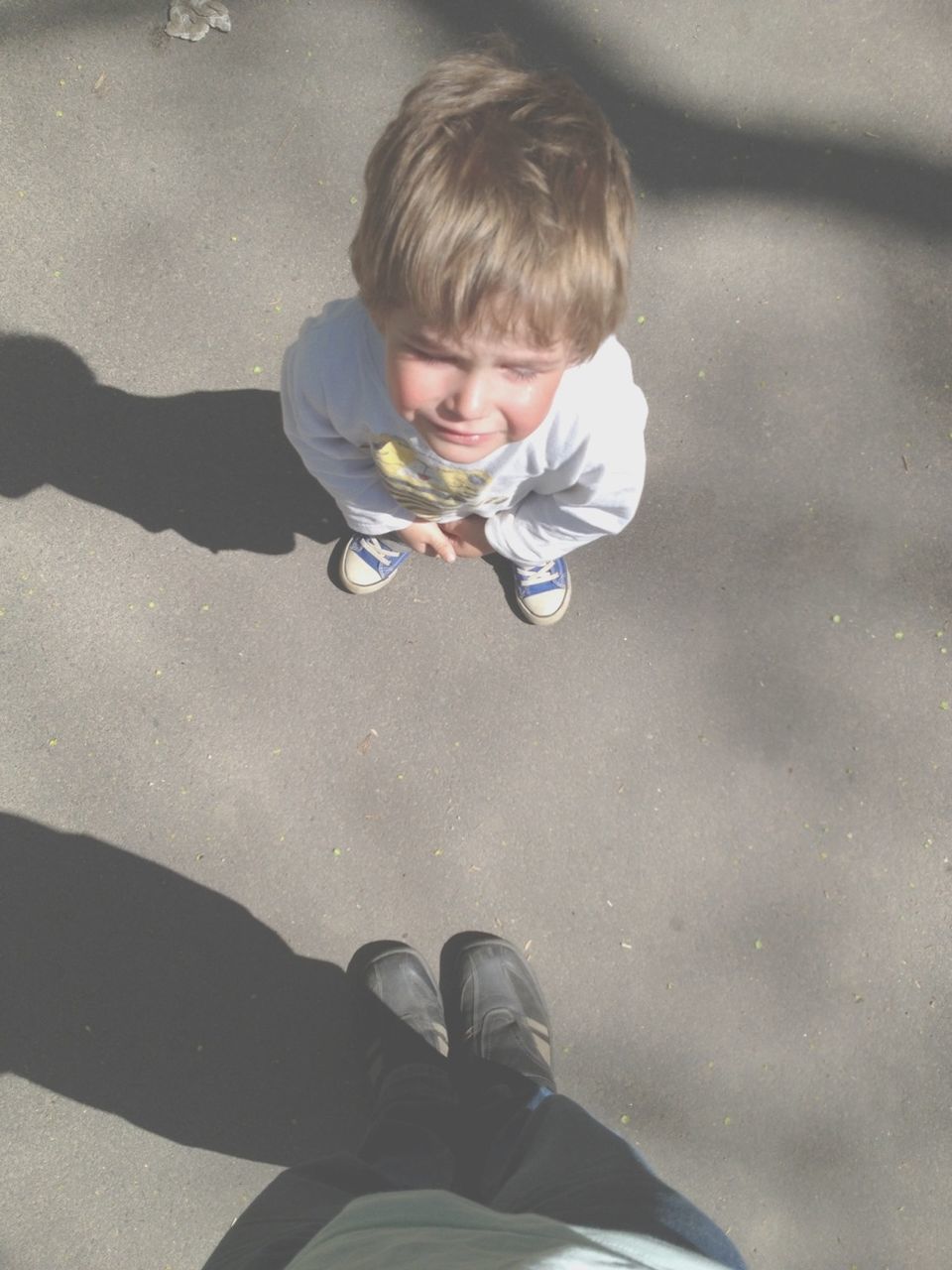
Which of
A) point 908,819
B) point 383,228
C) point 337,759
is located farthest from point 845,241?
point 337,759

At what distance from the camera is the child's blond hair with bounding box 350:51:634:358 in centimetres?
112

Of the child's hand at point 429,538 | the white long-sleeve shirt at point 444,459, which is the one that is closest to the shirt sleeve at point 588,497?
the white long-sleeve shirt at point 444,459

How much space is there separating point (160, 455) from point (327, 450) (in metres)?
0.83

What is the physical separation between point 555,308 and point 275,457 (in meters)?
1.23

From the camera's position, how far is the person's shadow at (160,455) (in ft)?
7.21

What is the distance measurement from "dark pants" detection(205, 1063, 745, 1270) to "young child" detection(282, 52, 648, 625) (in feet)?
3.38

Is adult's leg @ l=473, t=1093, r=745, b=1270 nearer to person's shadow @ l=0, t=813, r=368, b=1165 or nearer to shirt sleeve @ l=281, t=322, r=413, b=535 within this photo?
person's shadow @ l=0, t=813, r=368, b=1165

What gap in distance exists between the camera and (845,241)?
2.34 metres

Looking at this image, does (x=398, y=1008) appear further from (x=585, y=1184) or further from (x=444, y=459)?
(x=444, y=459)

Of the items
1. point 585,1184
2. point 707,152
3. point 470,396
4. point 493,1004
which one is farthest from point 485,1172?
point 707,152

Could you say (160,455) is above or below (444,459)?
below

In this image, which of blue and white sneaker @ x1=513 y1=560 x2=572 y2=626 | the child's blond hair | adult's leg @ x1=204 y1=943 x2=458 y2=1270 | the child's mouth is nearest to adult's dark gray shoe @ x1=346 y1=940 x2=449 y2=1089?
adult's leg @ x1=204 y1=943 x2=458 y2=1270

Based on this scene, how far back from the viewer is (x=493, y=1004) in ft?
6.63

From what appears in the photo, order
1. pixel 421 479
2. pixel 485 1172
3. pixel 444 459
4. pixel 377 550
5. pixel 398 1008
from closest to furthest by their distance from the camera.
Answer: pixel 444 459 → pixel 421 479 → pixel 485 1172 → pixel 398 1008 → pixel 377 550
